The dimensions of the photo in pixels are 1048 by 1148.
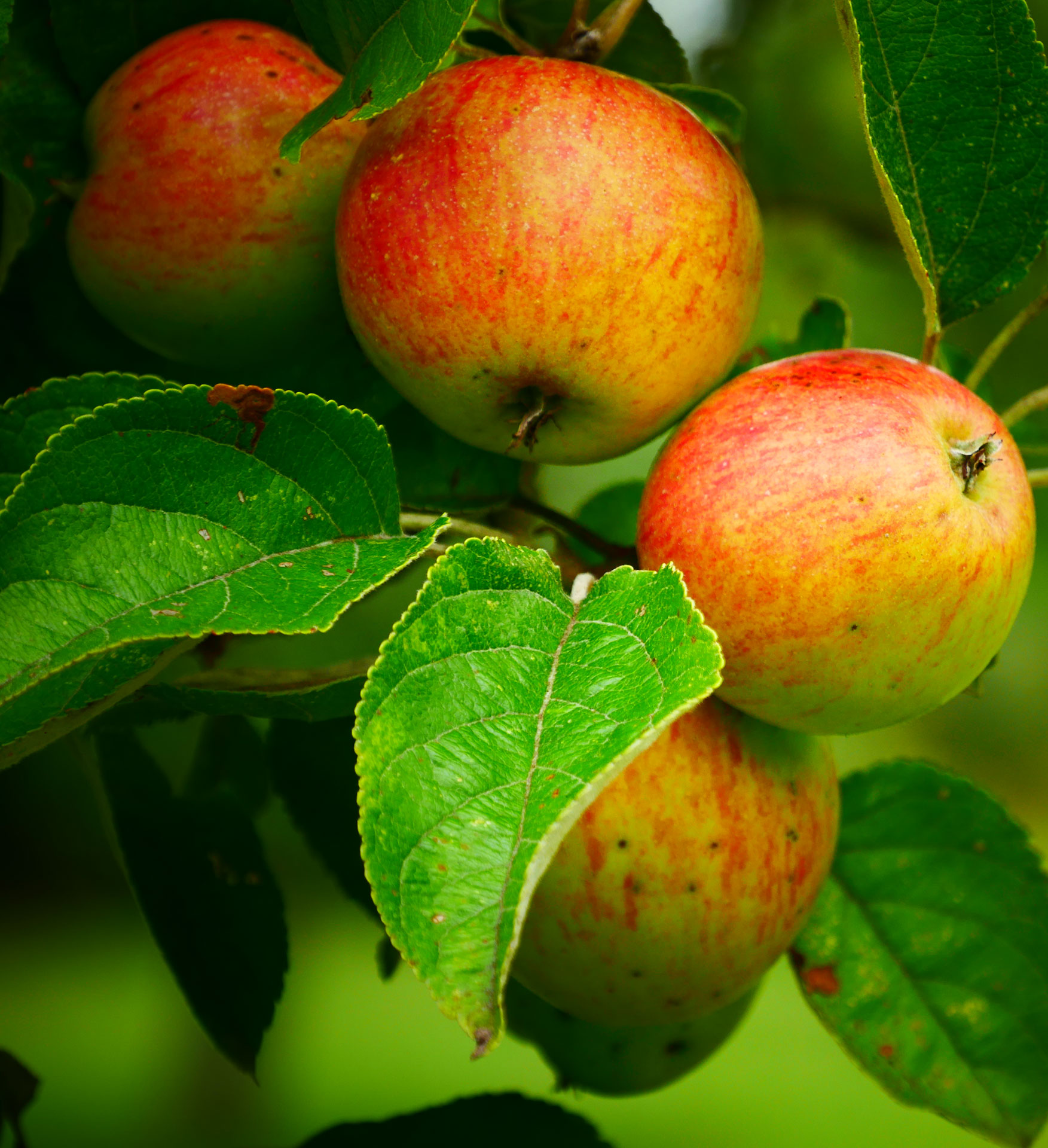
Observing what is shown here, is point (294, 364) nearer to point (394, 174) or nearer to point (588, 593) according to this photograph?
point (394, 174)

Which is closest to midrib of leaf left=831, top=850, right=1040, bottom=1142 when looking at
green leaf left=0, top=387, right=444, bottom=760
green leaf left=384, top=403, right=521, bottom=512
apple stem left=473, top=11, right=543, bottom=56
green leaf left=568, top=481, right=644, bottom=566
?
green leaf left=568, top=481, right=644, bottom=566

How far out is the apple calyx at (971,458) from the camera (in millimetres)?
548

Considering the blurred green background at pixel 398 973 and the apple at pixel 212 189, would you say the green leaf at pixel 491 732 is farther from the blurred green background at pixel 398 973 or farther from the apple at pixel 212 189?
the blurred green background at pixel 398 973

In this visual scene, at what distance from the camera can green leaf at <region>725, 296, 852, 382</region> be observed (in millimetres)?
892

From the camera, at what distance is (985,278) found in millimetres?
681

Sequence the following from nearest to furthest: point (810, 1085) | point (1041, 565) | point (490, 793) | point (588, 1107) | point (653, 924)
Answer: point (490, 793)
point (653, 924)
point (588, 1107)
point (810, 1085)
point (1041, 565)

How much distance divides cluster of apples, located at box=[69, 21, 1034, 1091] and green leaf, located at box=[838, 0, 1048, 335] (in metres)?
0.09

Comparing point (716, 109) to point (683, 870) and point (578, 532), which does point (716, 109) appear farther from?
point (683, 870)

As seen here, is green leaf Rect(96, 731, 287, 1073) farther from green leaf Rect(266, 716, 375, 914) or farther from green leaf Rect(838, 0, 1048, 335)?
green leaf Rect(838, 0, 1048, 335)

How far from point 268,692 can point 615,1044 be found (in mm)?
471

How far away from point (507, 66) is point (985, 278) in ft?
1.03

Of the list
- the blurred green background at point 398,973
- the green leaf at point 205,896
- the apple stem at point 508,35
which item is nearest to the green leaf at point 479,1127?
the green leaf at point 205,896

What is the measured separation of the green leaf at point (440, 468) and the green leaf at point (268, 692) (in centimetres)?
16

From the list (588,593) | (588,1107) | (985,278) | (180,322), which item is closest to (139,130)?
(180,322)
